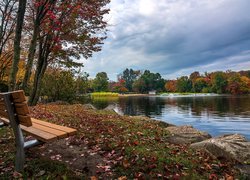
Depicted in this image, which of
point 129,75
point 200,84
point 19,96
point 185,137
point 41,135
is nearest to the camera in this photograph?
point 19,96

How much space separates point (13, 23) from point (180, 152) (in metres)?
16.8

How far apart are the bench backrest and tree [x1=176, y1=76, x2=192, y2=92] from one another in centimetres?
10236

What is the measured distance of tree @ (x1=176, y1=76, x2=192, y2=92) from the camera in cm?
10062

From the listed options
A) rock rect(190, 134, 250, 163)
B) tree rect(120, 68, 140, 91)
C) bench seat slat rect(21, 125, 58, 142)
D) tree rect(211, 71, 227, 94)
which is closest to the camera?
bench seat slat rect(21, 125, 58, 142)

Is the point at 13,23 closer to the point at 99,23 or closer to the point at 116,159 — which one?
the point at 99,23

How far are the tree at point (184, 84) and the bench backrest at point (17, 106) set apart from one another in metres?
102

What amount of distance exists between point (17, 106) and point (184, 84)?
102659mm

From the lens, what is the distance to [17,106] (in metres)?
2.87

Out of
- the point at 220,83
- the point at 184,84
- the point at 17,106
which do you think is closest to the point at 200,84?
the point at 184,84

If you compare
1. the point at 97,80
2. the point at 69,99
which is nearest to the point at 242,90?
the point at 97,80

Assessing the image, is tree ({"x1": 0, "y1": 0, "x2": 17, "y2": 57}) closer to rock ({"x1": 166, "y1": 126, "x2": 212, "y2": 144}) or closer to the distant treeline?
the distant treeline

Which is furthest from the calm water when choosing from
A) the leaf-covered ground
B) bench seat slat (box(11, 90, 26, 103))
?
bench seat slat (box(11, 90, 26, 103))

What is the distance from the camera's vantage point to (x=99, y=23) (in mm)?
13320

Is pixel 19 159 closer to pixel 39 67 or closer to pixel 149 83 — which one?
pixel 39 67
